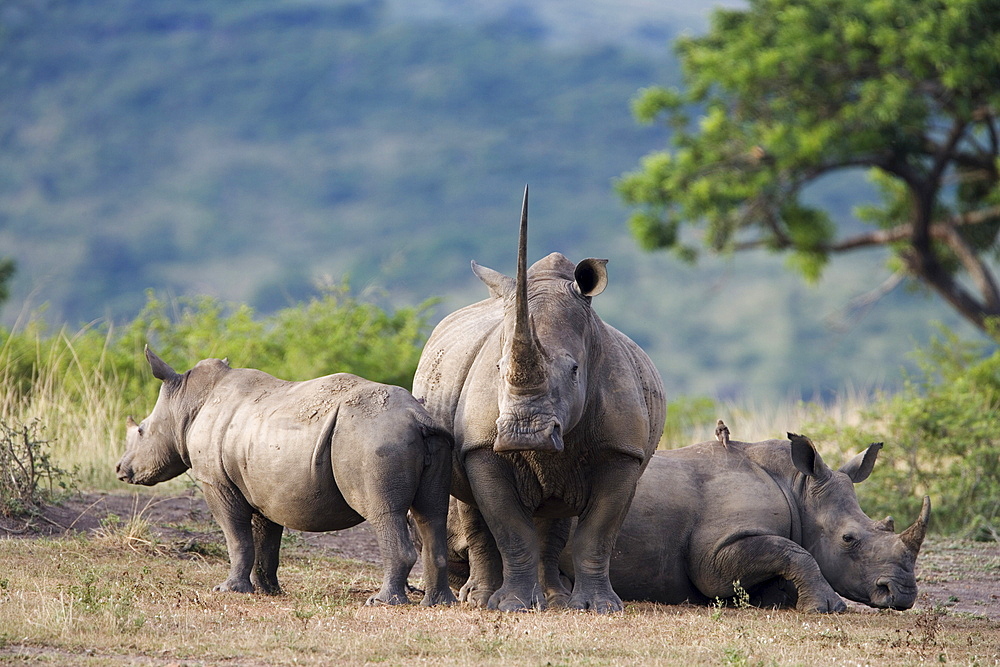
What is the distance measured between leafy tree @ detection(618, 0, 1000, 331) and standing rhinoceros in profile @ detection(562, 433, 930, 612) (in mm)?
17038

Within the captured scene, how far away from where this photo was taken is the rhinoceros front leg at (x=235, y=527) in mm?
8555

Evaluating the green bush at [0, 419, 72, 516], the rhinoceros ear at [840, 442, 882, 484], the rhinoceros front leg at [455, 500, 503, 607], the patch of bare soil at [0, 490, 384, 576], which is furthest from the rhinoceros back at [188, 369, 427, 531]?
the rhinoceros ear at [840, 442, 882, 484]

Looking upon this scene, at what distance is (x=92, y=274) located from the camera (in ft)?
452

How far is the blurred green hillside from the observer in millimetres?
122188

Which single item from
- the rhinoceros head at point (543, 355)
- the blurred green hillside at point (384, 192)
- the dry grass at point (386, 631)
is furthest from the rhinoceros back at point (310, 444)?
the blurred green hillside at point (384, 192)

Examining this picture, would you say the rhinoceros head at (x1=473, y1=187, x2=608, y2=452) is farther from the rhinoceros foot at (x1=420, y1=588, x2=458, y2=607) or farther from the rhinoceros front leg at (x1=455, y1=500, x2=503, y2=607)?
the rhinoceros front leg at (x1=455, y1=500, x2=503, y2=607)

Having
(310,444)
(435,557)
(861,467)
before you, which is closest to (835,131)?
(861,467)

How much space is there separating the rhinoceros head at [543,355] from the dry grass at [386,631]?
1.01 metres

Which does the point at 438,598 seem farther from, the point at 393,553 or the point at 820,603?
the point at 820,603

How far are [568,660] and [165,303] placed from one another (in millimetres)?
A: 12687

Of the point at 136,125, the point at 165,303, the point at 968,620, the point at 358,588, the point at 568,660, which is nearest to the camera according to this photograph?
the point at 568,660

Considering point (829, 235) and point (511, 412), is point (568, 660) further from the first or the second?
point (829, 235)

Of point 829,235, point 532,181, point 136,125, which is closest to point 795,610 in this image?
point 829,235

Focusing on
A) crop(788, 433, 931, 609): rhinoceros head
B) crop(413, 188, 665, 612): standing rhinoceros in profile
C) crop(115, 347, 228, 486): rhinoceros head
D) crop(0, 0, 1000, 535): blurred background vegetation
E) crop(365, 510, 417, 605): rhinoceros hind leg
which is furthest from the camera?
crop(0, 0, 1000, 535): blurred background vegetation
